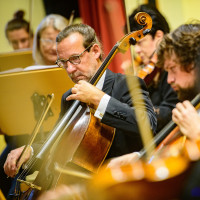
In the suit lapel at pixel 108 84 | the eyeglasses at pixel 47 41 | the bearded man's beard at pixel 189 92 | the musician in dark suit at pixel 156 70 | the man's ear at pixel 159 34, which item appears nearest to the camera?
the bearded man's beard at pixel 189 92

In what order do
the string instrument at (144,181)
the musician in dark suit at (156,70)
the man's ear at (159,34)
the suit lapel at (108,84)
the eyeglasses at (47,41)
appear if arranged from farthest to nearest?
the eyeglasses at (47,41)
the man's ear at (159,34)
the musician in dark suit at (156,70)
the suit lapel at (108,84)
the string instrument at (144,181)

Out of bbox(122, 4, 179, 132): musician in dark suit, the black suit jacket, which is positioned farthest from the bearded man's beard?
bbox(122, 4, 179, 132): musician in dark suit

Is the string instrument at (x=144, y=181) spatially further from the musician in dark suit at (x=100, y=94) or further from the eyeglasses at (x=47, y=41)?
the eyeglasses at (x=47, y=41)

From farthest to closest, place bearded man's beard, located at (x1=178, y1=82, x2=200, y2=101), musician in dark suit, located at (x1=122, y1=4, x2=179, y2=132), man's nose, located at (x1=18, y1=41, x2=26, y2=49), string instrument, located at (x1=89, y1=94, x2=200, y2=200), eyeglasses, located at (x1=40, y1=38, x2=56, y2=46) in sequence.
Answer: man's nose, located at (x1=18, y1=41, x2=26, y2=49), eyeglasses, located at (x1=40, y1=38, x2=56, y2=46), musician in dark suit, located at (x1=122, y1=4, x2=179, y2=132), bearded man's beard, located at (x1=178, y1=82, x2=200, y2=101), string instrument, located at (x1=89, y1=94, x2=200, y2=200)

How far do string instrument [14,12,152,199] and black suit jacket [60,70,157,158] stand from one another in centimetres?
7

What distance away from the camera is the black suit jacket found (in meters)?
1.30

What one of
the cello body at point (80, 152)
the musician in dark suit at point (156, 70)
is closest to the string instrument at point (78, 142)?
the cello body at point (80, 152)

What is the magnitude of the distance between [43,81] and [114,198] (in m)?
0.91

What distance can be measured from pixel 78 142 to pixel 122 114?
0.20 meters

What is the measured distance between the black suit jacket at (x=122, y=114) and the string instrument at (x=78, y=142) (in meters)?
0.07

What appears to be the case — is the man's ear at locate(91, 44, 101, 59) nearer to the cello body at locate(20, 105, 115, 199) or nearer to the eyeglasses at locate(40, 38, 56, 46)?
the cello body at locate(20, 105, 115, 199)

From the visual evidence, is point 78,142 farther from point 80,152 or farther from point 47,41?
point 47,41

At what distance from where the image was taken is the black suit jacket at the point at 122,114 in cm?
130

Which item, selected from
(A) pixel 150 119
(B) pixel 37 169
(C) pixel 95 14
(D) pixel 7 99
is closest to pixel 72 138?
(B) pixel 37 169
